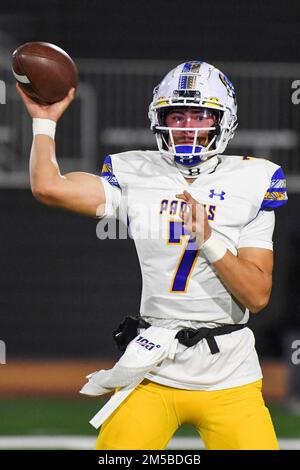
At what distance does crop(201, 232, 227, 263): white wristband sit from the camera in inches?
102

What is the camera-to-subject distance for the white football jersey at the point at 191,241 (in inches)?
107

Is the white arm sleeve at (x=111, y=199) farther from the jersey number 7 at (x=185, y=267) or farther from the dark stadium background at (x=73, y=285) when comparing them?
the dark stadium background at (x=73, y=285)

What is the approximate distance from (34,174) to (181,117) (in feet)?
1.54

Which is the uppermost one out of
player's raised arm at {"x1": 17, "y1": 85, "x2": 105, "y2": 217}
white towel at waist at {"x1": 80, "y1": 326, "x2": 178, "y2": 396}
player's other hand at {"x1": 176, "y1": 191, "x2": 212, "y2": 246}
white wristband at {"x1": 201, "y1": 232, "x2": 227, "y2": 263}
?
player's raised arm at {"x1": 17, "y1": 85, "x2": 105, "y2": 217}

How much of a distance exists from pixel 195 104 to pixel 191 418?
0.89m

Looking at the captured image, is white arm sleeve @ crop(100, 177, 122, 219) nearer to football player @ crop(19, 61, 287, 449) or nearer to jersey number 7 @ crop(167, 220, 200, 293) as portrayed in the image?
football player @ crop(19, 61, 287, 449)

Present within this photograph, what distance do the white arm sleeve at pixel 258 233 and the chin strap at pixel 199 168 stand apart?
0.20m

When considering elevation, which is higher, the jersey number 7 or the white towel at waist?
the jersey number 7

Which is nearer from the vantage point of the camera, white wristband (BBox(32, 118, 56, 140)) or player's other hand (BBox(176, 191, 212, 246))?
player's other hand (BBox(176, 191, 212, 246))

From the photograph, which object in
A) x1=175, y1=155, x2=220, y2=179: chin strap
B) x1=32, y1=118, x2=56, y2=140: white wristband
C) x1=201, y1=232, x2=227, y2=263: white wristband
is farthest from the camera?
x1=175, y1=155, x2=220, y2=179: chin strap

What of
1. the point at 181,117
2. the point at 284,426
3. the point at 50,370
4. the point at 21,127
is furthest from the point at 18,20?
the point at 181,117

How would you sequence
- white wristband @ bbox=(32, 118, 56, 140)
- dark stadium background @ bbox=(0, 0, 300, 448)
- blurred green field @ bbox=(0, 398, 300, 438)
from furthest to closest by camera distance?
1. dark stadium background @ bbox=(0, 0, 300, 448)
2. blurred green field @ bbox=(0, 398, 300, 438)
3. white wristband @ bbox=(32, 118, 56, 140)

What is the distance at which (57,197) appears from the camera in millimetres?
2684

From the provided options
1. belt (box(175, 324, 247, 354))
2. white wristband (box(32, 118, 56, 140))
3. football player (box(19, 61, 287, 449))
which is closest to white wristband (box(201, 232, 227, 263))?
football player (box(19, 61, 287, 449))
